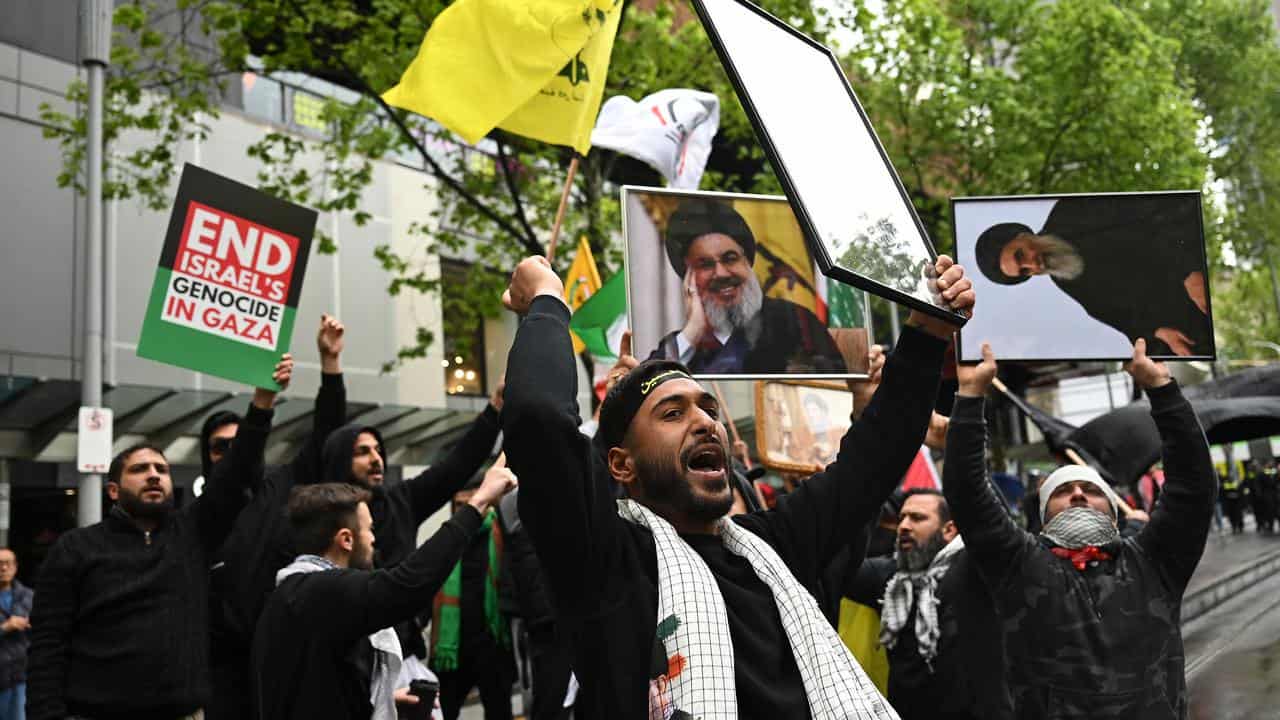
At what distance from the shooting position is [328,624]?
3.46 metres

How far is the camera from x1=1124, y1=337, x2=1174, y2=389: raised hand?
3.84 m

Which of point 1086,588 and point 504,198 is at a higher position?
point 504,198

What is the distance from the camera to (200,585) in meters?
4.70

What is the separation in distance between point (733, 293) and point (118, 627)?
8.69 feet

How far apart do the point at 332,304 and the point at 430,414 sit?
2197 millimetres

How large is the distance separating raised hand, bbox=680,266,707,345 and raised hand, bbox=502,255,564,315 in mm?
1989

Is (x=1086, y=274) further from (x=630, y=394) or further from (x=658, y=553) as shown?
(x=658, y=553)

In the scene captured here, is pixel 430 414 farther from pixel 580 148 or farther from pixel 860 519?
pixel 860 519

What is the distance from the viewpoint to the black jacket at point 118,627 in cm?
435

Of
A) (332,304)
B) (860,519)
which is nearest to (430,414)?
(332,304)

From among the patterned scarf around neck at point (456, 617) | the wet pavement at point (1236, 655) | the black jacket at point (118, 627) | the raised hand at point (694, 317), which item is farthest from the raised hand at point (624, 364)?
the wet pavement at point (1236, 655)

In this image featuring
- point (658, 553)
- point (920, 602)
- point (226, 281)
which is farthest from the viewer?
point (226, 281)

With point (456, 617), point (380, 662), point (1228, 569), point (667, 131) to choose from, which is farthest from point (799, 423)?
point (1228, 569)

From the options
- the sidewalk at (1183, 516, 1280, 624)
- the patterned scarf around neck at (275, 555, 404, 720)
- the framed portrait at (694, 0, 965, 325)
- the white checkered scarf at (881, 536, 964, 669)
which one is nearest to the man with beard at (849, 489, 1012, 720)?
the white checkered scarf at (881, 536, 964, 669)
